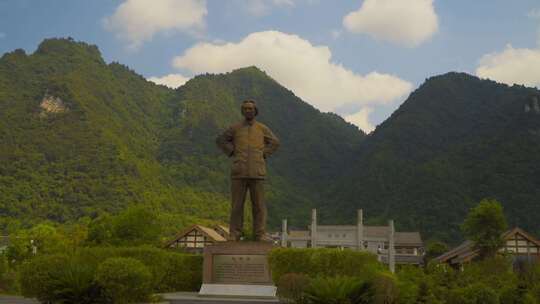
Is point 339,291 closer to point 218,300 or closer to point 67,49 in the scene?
point 218,300

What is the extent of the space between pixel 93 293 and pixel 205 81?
418 ft

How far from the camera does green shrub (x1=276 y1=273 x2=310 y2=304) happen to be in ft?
35.7

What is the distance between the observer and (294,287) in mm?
10922

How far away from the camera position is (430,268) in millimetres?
19031

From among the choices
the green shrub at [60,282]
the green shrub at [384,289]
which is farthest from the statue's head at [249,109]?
the green shrub at [384,289]

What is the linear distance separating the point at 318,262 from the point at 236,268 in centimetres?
197

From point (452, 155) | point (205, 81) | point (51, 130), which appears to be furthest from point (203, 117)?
point (452, 155)

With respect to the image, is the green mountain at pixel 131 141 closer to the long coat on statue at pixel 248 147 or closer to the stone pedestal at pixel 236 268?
the long coat on statue at pixel 248 147

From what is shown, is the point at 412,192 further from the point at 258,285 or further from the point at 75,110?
the point at 258,285

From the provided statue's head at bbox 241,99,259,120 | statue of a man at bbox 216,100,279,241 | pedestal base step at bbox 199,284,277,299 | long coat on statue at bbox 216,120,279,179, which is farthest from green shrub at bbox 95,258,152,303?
statue's head at bbox 241,99,259,120

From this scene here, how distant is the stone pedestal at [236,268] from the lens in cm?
1369

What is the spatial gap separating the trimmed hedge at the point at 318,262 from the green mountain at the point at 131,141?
185 ft

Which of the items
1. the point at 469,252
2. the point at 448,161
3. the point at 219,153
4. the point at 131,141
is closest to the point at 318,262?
the point at 469,252

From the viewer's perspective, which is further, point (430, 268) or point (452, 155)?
point (452, 155)
